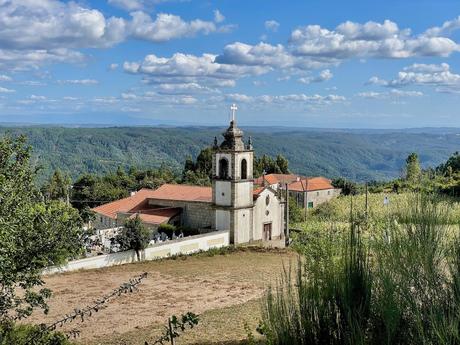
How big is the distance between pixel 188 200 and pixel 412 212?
87.3 ft

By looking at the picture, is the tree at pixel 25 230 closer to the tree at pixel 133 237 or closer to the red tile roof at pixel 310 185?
the tree at pixel 133 237

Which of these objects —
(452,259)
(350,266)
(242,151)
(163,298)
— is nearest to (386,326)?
(350,266)

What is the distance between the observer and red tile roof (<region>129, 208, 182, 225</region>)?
33.2m

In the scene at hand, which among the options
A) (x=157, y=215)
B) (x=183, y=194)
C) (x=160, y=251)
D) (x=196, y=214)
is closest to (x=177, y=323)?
(x=160, y=251)

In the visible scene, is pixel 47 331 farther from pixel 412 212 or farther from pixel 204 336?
pixel 204 336

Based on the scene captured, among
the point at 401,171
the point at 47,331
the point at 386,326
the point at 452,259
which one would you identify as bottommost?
the point at 47,331

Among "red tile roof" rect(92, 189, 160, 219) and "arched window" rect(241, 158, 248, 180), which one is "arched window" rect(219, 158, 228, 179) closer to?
"arched window" rect(241, 158, 248, 180)

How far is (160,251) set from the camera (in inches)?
1091

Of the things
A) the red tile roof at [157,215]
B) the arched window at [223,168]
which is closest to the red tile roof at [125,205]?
the red tile roof at [157,215]

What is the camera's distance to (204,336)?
46.2 ft

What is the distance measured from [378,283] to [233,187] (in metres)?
24.6

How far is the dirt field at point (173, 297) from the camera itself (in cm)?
1470

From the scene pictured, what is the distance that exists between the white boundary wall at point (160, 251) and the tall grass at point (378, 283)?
53.5 feet

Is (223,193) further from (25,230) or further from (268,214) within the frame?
(25,230)
